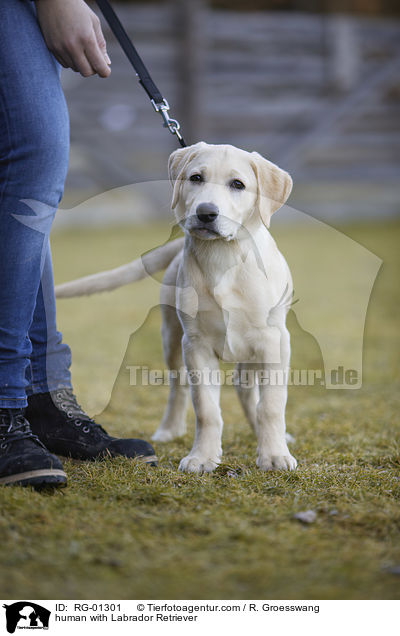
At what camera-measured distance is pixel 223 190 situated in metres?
2.00

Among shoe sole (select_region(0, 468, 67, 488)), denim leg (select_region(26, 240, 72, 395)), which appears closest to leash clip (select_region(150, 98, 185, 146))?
denim leg (select_region(26, 240, 72, 395))

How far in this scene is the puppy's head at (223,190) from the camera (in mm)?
1956

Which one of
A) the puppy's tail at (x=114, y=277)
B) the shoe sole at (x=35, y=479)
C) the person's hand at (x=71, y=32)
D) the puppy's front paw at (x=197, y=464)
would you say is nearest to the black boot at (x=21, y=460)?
the shoe sole at (x=35, y=479)

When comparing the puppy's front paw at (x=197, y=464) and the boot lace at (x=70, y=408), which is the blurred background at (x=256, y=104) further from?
the puppy's front paw at (x=197, y=464)

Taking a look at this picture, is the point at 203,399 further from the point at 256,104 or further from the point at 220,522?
the point at 256,104

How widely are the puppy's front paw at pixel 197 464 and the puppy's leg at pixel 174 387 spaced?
0.44m

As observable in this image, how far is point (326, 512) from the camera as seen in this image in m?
1.69

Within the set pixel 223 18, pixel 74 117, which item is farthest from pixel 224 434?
pixel 223 18

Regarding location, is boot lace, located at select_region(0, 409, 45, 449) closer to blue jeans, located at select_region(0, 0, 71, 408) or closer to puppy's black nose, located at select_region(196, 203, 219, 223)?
blue jeans, located at select_region(0, 0, 71, 408)

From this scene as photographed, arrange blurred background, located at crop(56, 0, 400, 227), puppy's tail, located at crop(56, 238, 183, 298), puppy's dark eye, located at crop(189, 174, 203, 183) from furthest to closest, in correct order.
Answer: blurred background, located at crop(56, 0, 400, 227)
puppy's tail, located at crop(56, 238, 183, 298)
puppy's dark eye, located at crop(189, 174, 203, 183)

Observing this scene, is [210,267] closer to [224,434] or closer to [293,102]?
[224,434]

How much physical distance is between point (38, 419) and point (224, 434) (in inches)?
29.4

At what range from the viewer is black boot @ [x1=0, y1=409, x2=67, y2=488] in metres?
1.77

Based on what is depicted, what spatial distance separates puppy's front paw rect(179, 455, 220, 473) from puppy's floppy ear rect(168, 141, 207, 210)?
75cm
